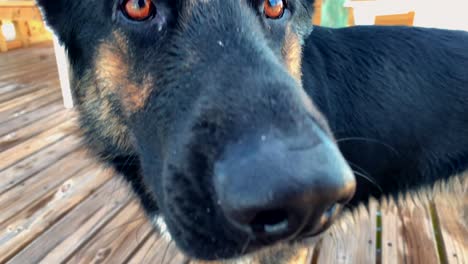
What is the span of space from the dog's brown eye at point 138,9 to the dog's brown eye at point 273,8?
35 cm

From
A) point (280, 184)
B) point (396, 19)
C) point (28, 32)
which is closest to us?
point (280, 184)

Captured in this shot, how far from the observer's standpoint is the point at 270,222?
775 millimetres

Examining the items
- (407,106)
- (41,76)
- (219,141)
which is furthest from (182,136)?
(41,76)

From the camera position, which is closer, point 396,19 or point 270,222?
point 270,222

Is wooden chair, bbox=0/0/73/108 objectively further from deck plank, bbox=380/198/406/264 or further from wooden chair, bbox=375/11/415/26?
wooden chair, bbox=375/11/415/26

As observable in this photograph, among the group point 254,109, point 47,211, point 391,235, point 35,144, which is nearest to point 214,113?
point 254,109

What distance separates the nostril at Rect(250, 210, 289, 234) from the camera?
2.44 ft

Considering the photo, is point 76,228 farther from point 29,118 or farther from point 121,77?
point 29,118

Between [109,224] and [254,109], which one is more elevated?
[254,109]

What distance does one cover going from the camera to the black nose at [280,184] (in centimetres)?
71

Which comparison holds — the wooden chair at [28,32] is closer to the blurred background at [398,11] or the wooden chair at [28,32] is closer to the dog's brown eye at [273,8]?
the blurred background at [398,11]

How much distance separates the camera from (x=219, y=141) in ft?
2.78

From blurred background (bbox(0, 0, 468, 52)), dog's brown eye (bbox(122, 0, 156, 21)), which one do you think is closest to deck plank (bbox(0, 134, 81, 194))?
blurred background (bbox(0, 0, 468, 52))

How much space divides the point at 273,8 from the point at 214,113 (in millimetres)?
551
